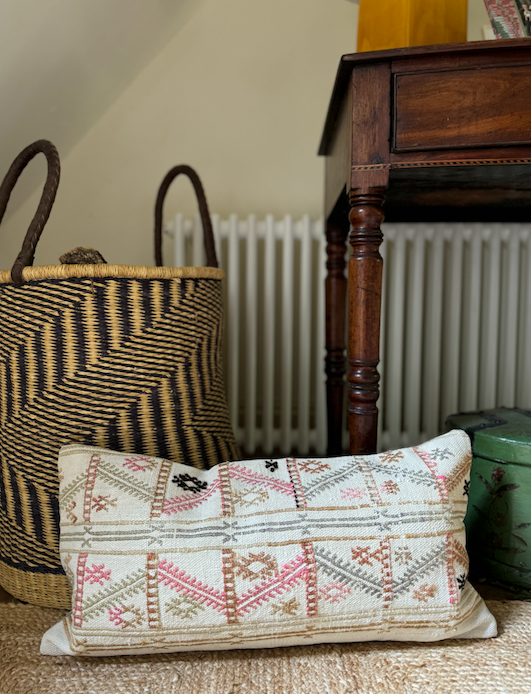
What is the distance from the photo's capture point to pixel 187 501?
0.65 m

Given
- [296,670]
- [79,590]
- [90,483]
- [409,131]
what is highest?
[409,131]

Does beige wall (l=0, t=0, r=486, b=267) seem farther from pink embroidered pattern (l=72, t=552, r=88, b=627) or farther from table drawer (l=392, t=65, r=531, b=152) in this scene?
pink embroidered pattern (l=72, t=552, r=88, b=627)

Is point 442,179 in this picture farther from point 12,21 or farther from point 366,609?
point 12,21

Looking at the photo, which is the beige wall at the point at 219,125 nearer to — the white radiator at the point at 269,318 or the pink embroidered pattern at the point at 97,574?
the white radiator at the point at 269,318

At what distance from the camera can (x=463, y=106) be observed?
2.48 ft

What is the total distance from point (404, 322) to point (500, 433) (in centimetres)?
75

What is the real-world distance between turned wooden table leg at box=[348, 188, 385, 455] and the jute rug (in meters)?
0.29

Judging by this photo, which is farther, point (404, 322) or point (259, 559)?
point (404, 322)

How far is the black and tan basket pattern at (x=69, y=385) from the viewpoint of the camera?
2.48 ft

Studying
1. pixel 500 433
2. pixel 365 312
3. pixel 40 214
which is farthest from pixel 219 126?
pixel 500 433

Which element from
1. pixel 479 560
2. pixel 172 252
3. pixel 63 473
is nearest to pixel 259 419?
pixel 172 252

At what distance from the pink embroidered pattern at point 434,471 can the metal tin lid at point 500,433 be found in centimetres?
17

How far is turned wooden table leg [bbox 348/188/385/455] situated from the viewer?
79cm

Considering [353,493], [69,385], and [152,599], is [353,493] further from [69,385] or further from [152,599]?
[69,385]
